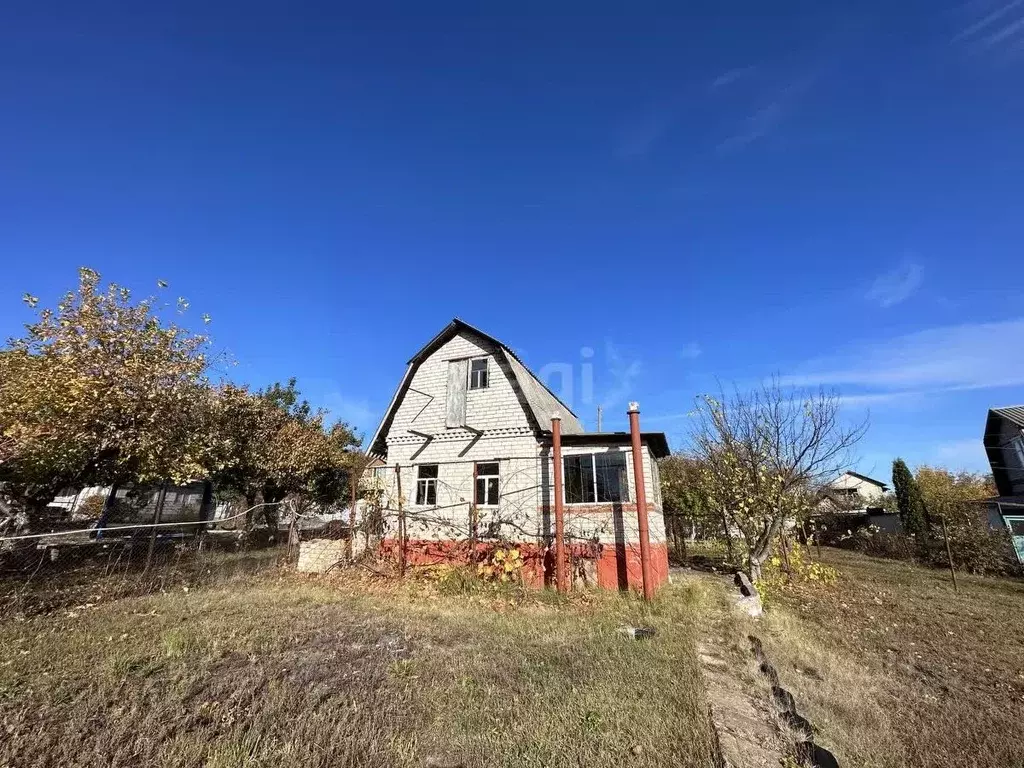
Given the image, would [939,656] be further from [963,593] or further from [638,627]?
[963,593]

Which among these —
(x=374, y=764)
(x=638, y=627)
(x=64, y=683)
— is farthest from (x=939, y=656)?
(x=64, y=683)

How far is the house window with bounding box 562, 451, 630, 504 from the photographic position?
13875mm

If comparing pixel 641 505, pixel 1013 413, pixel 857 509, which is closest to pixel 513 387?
pixel 641 505

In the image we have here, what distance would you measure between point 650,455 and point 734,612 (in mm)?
5031

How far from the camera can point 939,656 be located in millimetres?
7930

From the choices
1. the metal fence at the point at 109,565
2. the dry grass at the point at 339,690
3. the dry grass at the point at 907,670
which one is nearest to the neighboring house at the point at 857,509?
the dry grass at the point at 907,670

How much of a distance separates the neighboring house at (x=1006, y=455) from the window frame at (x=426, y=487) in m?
25.1

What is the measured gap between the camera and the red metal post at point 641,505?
11.6 metres

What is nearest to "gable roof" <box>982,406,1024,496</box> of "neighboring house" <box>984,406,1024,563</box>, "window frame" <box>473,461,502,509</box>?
"neighboring house" <box>984,406,1024,563</box>

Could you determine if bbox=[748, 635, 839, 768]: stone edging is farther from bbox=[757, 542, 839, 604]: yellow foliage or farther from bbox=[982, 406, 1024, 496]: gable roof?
bbox=[982, 406, 1024, 496]: gable roof

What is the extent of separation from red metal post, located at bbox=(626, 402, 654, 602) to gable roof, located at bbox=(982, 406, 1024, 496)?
87.2 feet

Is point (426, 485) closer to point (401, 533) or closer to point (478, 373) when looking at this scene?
point (401, 533)

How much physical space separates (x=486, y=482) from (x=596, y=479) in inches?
136

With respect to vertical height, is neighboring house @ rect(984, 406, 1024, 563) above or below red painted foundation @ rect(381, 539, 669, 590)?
above
